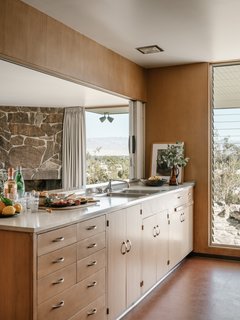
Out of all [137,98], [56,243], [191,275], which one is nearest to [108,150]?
[137,98]

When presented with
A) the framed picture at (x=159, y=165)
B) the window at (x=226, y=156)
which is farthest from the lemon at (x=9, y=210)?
the window at (x=226, y=156)

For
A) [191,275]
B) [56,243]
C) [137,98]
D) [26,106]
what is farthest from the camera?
[137,98]

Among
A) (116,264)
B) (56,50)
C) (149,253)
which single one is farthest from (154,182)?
(56,50)

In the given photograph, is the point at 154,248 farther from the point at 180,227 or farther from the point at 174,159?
the point at 174,159

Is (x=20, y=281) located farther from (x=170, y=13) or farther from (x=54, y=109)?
(x=170, y=13)

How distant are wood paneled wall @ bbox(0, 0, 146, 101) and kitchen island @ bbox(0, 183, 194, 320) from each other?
1171 mm

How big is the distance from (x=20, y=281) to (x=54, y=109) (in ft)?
5.47

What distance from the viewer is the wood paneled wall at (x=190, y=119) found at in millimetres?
4887

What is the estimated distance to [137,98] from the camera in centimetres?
491

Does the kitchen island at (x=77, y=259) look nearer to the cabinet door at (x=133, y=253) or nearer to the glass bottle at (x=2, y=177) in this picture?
the cabinet door at (x=133, y=253)

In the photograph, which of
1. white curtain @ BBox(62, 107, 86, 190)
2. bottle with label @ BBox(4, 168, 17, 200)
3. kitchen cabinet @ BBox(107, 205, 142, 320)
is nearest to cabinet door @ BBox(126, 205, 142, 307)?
kitchen cabinet @ BBox(107, 205, 142, 320)

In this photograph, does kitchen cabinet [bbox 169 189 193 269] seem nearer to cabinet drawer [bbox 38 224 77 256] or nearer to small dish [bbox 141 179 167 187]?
small dish [bbox 141 179 167 187]

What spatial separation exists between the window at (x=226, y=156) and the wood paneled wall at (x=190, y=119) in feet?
0.41

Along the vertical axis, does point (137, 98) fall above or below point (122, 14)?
below
